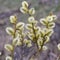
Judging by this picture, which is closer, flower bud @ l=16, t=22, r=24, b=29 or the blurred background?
flower bud @ l=16, t=22, r=24, b=29

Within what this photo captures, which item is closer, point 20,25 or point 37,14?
point 20,25

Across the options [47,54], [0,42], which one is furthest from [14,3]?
[47,54]

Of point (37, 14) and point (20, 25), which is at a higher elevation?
point (37, 14)

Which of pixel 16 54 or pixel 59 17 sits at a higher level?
pixel 59 17

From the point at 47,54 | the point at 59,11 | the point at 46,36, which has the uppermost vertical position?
the point at 59,11

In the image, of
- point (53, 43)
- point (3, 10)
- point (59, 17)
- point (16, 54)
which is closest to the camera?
point (16, 54)

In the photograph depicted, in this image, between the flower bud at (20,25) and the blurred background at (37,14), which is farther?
the blurred background at (37,14)

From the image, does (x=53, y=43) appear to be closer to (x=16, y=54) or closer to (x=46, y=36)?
(x=16, y=54)

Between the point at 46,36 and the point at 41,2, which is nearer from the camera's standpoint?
the point at 46,36
